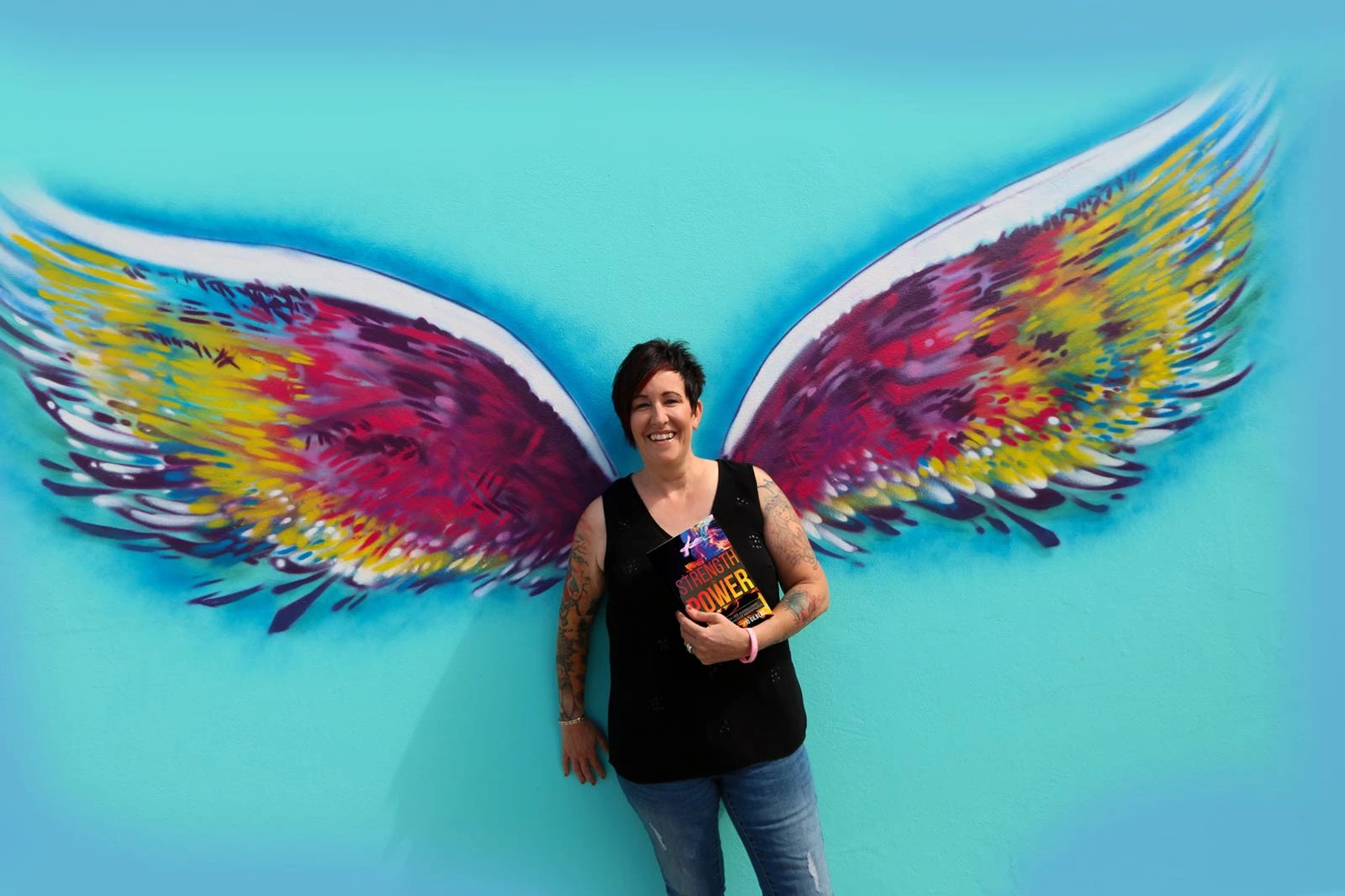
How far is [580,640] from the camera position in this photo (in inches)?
83.0

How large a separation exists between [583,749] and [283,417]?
3.79 ft

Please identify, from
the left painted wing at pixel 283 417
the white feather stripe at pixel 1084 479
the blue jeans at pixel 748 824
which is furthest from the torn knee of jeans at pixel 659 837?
the white feather stripe at pixel 1084 479

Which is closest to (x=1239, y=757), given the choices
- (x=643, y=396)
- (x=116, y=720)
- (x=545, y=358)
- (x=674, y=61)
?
(x=643, y=396)

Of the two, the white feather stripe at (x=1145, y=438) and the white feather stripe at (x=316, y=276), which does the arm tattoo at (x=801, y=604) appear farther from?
the white feather stripe at (x=1145, y=438)

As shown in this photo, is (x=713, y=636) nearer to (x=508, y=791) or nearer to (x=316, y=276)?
(x=508, y=791)

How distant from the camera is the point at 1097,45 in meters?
2.37

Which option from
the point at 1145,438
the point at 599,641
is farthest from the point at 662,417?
the point at 1145,438

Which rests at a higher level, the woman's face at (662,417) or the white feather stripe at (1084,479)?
the woman's face at (662,417)

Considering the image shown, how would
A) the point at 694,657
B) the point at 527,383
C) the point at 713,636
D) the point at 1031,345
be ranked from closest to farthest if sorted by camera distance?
the point at 713,636, the point at 694,657, the point at 527,383, the point at 1031,345

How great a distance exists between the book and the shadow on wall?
1.63 feet

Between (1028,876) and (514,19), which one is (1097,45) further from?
(1028,876)

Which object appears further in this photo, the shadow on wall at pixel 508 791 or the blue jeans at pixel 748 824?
the shadow on wall at pixel 508 791

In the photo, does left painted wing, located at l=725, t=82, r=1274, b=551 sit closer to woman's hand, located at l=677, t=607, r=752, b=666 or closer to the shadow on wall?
woman's hand, located at l=677, t=607, r=752, b=666

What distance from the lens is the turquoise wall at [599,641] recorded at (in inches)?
84.4
